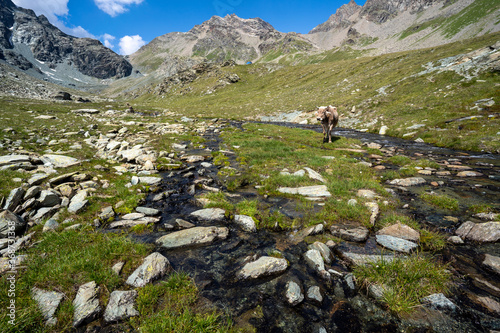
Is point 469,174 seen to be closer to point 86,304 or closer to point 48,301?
point 86,304

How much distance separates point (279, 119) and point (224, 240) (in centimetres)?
3738

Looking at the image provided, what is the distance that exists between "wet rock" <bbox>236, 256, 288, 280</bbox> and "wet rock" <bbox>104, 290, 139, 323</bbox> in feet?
7.14

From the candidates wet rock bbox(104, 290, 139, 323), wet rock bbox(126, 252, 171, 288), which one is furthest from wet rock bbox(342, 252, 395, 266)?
wet rock bbox(104, 290, 139, 323)

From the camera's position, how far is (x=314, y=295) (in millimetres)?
4098

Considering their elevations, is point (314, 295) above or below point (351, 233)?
below

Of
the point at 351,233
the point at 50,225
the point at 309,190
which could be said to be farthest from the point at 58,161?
the point at 351,233

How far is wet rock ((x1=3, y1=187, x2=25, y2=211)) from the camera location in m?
6.34

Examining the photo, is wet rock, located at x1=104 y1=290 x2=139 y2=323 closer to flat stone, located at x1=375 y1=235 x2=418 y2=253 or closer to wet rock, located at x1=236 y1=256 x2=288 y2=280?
wet rock, located at x1=236 y1=256 x2=288 y2=280

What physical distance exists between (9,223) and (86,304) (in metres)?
4.30

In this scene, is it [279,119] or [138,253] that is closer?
[138,253]

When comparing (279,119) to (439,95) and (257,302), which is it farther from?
(257,302)

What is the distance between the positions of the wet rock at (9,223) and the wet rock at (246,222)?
21.0 ft

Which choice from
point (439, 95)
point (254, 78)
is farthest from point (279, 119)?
point (254, 78)

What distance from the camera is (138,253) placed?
5.15m
